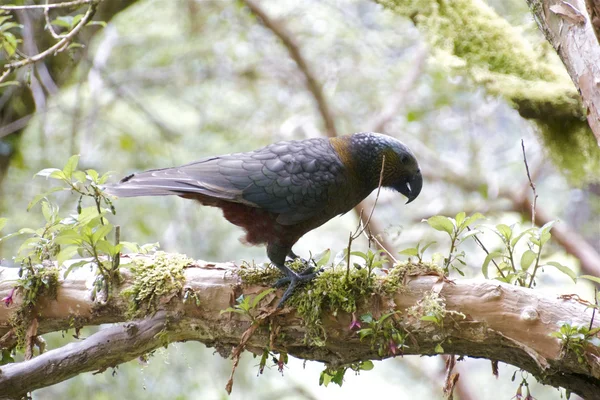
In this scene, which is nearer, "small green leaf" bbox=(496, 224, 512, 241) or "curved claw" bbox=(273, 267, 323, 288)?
"small green leaf" bbox=(496, 224, 512, 241)

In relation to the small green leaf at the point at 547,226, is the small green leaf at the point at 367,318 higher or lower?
lower

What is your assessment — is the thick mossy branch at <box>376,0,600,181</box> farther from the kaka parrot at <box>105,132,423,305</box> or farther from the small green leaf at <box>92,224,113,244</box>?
the small green leaf at <box>92,224,113,244</box>

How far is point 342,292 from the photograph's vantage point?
2287mm

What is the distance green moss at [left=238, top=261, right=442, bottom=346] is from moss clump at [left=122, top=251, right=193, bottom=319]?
487 millimetres

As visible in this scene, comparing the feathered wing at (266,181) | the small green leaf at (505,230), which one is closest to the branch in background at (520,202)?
the small green leaf at (505,230)

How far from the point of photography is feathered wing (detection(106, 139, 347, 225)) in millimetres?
2609

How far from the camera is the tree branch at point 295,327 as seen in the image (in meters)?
2.11

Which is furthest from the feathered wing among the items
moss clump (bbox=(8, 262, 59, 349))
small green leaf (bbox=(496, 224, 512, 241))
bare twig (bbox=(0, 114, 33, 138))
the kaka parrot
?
bare twig (bbox=(0, 114, 33, 138))

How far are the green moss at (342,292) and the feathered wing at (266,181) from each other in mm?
452

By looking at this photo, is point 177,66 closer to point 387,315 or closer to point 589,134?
point 589,134

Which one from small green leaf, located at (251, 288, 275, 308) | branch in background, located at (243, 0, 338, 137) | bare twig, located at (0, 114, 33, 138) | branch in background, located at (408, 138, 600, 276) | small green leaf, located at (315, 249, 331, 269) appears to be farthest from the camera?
branch in background, located at (408, 138, 600, 276)

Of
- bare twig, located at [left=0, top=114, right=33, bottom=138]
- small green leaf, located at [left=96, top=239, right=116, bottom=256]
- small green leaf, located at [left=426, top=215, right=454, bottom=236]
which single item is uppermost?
bare twig, located at [left=0, top=114, right=33, bottom=138]

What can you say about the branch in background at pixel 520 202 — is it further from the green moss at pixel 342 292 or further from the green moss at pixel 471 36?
the green moss at pixel 342 292

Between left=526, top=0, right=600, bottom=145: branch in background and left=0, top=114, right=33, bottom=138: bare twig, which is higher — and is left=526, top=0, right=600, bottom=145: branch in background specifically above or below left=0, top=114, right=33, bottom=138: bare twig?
above
